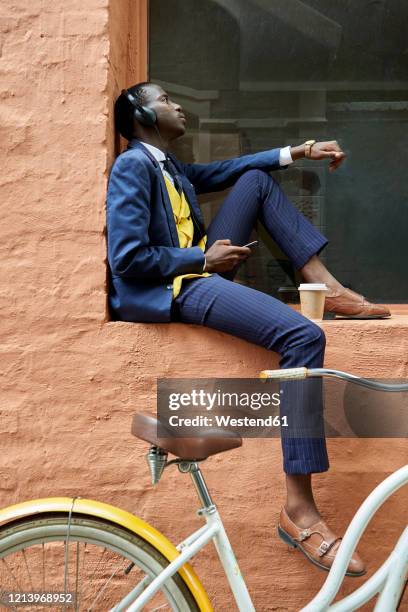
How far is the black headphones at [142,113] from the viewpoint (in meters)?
3.31

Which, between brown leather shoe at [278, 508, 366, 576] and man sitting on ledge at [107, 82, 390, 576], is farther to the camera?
man sitting on ledge at [107, 82, 390, 576]

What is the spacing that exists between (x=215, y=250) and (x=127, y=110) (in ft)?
2.26

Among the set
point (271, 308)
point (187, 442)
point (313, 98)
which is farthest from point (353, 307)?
point (187, 442)

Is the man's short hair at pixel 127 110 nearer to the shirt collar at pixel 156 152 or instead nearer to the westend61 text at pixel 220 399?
the shirt collar at pixel 156 152

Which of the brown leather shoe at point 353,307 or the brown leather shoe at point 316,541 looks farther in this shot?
the brown leather shoe at point 353,307

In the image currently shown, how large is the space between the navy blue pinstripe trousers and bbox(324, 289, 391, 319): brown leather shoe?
0.66ft

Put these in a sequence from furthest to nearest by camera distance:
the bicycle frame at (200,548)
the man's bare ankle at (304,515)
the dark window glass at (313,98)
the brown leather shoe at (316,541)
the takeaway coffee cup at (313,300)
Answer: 1. the dark window glass at (313,98)
2. the takeaway coffee cup at (313,300)
3. the man's bare ankle at (304,515)
4. the brown leather shoe at (316,541)
5. the bicycle frame at (200,548)

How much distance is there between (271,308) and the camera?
2.99 meters

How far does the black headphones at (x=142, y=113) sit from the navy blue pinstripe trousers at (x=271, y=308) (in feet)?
1.45

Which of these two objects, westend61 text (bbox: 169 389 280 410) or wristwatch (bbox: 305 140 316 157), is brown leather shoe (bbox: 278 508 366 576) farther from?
wristwatch (bbox: 305 140 316 157)

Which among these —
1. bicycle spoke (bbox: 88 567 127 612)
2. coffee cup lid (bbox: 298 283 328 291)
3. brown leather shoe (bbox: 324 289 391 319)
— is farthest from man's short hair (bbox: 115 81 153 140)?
bicycle spoke (bbox: 88 567 127 612)

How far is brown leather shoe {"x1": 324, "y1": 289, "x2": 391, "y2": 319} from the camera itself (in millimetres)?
3391

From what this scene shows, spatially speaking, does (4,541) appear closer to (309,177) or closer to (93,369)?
(93,369)

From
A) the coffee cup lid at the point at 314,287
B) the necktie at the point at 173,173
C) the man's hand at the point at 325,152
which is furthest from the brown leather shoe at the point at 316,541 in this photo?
the man's hand at the point at 325,152
